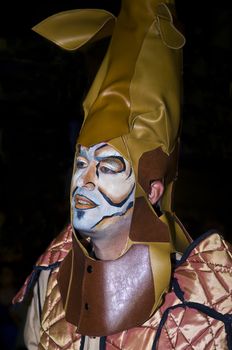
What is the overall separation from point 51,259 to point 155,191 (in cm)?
37

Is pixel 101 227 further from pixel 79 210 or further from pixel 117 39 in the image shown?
pixel 117 39

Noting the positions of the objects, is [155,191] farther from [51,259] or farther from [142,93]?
[51,259]

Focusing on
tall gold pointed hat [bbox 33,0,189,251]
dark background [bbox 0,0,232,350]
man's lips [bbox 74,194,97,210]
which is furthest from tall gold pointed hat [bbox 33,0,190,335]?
dark background [bbox 0,0,232,350]

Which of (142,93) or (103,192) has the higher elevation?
(142,93)

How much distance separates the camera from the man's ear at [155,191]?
1.42 meters

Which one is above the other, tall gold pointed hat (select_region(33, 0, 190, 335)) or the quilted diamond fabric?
tall gold pointed hat (select_region(33, 0, 190, 335))

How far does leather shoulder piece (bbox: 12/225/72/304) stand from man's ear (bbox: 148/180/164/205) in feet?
1.00

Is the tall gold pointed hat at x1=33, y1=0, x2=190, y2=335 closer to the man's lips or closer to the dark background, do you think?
the man's lips

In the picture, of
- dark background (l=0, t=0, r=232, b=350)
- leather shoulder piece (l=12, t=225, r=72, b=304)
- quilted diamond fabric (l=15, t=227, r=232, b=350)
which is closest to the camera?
quilted diamond fabric (l=15, t=227, r=232, b=350)

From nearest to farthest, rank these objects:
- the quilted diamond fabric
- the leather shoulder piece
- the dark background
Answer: the quilted diamond fabric, the leather shoulder piece, the dark background

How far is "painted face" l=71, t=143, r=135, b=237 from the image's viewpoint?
136 cm

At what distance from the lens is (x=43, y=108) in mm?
2949

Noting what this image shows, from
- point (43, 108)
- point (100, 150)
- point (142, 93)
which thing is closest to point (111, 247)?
point (100, 150)

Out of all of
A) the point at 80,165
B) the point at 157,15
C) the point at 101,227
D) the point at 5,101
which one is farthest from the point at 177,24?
the point at 5,101
